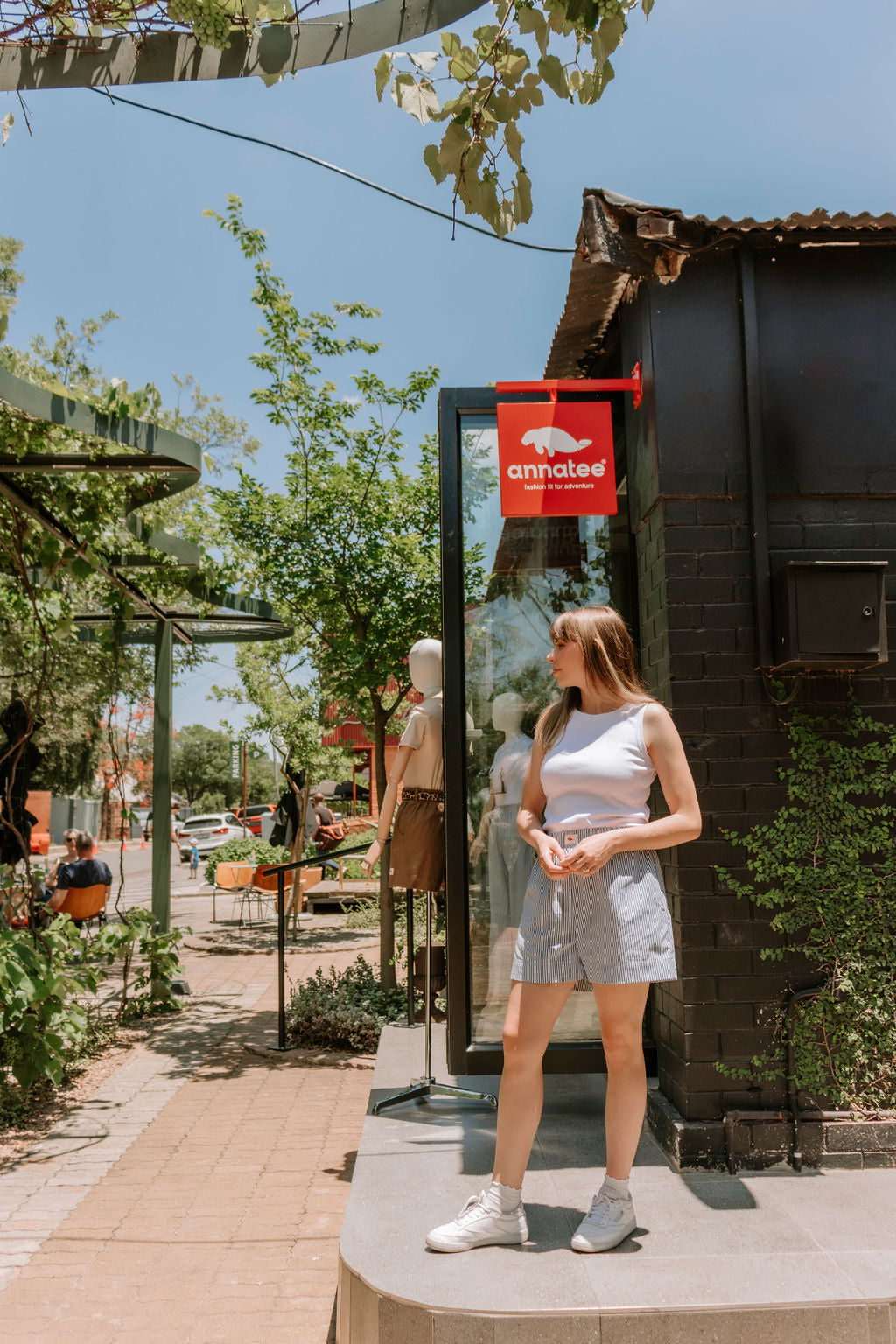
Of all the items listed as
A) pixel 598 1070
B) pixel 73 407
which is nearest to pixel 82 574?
pixel 73 407

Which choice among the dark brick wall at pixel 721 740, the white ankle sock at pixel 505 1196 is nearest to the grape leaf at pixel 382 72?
the dark brick wall at pixel 721 740

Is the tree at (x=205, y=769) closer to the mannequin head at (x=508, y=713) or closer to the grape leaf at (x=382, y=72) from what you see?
the mannequin head at (x=508, y=713)

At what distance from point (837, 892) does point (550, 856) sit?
128 centimetres

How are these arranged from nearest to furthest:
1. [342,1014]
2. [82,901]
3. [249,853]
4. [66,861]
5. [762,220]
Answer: [762,220], [342,1014], [82,901], [66,861], [249,853]

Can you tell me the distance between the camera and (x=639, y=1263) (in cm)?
246

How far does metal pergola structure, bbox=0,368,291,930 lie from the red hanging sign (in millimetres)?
2138

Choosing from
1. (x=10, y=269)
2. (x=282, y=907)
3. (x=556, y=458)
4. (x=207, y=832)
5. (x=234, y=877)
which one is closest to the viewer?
(x=556, y=458)

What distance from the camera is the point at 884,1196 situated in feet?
9.48

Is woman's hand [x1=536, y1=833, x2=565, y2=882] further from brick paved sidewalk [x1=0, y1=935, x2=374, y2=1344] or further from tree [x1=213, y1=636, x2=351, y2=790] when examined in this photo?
tree [x1=213, y1=636, x2=351, y2=790]

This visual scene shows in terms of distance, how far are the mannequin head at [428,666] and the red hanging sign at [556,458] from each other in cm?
67

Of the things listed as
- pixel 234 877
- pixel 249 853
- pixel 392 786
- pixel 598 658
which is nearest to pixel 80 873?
pixel 234 877

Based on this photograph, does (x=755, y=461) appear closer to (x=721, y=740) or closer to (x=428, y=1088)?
(x=721, y=740)

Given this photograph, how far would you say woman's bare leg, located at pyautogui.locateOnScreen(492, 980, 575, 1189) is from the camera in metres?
2.51

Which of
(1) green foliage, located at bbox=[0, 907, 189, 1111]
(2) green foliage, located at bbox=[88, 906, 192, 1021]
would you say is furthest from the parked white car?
(1) green foliage, located at bbox=[0, 907, 189, 1111]
